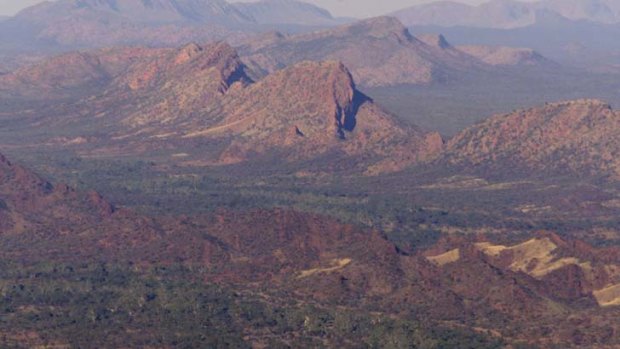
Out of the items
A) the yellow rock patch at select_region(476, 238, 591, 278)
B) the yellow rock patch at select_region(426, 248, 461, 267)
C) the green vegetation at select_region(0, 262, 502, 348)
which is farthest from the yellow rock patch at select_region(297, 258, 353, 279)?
the yellow rock patch at select_region(476, 238, 591, 278)

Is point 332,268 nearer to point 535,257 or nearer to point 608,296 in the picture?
point 535,257

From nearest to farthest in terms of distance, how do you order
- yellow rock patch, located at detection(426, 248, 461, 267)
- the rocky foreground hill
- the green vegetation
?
1. the green vegetation
2. the rocky foreground hill
3. yellow rock patch, located at detection(426, 248, 461, 267)

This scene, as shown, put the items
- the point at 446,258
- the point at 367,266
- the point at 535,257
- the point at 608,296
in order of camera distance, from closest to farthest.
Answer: the point at 608,296 < the point at 367,266 < the point at 446,258 < the point at 535,257

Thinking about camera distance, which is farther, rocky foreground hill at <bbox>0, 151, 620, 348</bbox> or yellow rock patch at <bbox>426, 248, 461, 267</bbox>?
yellow rock patch at <bbox>426, 248, 461, 267</bbox>

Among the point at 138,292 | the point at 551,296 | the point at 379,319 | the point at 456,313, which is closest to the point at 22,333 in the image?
the point at 138,292

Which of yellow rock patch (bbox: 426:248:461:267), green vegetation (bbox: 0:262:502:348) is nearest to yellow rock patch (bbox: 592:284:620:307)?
yellow rock patch (bbox: 426:248:461:267)

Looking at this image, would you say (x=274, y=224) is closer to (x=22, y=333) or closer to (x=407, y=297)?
(x=407, y=297)

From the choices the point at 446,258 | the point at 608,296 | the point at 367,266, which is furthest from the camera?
the point at 446,258

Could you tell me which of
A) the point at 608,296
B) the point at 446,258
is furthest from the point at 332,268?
the point at 608,296

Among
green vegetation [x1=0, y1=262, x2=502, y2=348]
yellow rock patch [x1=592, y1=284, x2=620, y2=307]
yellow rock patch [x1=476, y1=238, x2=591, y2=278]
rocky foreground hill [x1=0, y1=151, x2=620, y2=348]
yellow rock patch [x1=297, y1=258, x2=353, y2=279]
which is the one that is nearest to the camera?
green vegetation [x1=0, y1=262, x2=502, y2=348]

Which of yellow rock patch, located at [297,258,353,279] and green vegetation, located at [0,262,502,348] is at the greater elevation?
green vegetation, located at [0,262,502,348]

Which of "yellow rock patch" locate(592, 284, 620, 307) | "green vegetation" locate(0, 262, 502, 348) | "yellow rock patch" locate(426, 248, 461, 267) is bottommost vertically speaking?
"yellow rock patch" locate(592, 284, 620, 307)

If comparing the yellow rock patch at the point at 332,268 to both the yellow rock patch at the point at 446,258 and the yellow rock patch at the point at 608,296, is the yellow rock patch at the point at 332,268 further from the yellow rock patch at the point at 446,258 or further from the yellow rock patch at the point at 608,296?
the yellow rock patch at the point at 608,296

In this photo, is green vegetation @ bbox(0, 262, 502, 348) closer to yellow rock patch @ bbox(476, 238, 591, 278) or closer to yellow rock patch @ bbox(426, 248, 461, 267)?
yellow rock patch @ bbox(426, 248, 461, 267)
